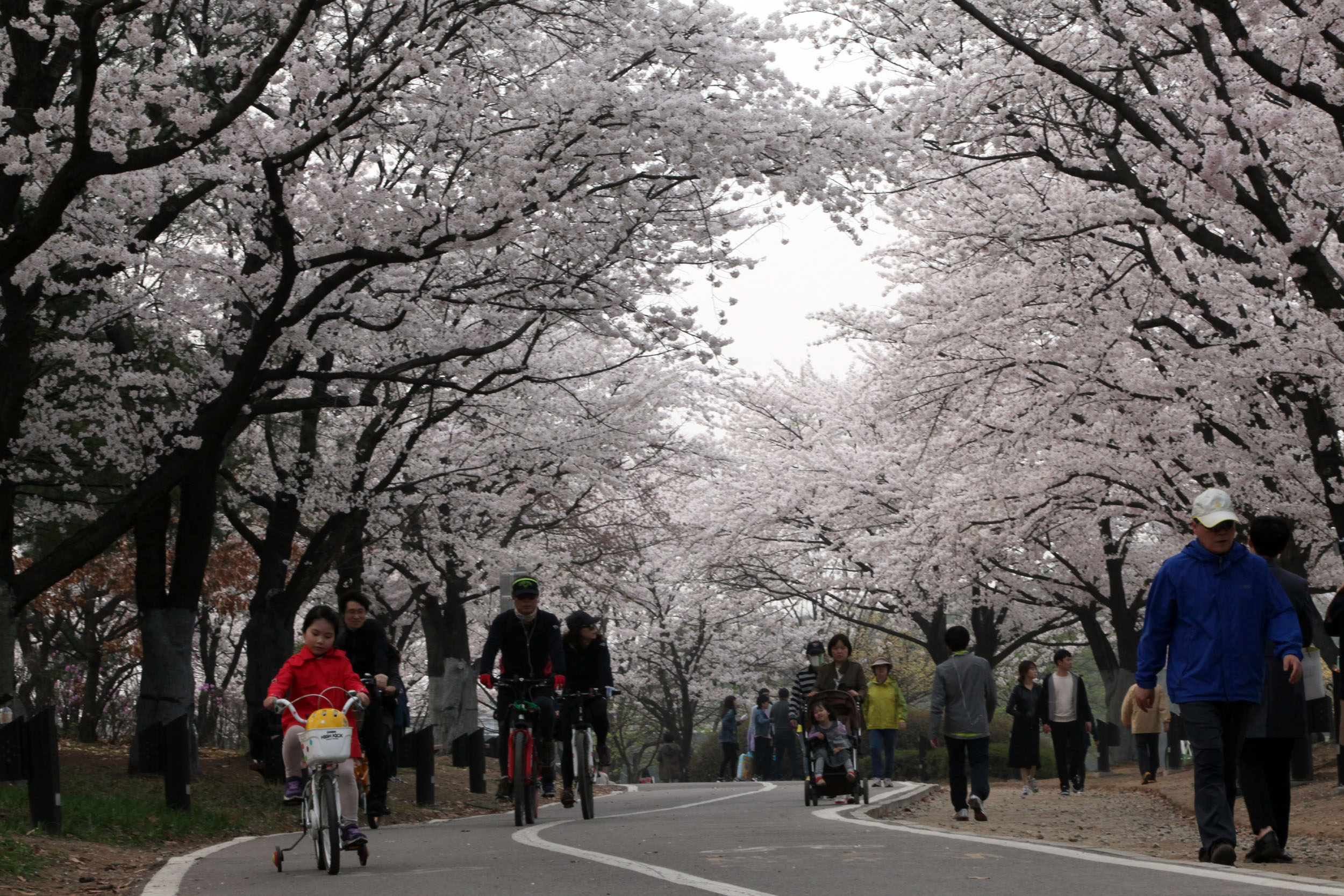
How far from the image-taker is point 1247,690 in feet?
24.2

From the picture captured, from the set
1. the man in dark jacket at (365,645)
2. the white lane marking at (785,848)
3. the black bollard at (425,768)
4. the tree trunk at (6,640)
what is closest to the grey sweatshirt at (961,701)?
the white lane marking at (785,848)

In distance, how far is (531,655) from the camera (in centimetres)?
1212

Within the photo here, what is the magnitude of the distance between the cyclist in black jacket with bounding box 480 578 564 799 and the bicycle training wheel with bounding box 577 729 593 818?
318 mm

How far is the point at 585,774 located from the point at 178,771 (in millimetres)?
3213

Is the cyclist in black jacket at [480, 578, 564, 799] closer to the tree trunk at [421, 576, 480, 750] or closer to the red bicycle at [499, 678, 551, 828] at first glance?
the red bicycle at [499, 678, 551, 828]

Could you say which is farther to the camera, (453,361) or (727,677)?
(727,677)

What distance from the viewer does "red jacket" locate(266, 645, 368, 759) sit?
8.70 metres

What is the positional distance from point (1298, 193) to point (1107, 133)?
287 centimetres

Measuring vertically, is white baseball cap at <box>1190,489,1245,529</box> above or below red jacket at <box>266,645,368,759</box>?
above

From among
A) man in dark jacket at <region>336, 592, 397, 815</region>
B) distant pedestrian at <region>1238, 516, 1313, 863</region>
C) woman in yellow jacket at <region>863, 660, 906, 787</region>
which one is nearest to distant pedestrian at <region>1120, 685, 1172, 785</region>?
woman in yellow jacket at <region>863, 660, 906, 787</region>

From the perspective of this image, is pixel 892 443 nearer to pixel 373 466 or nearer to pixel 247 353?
pixel 373 466

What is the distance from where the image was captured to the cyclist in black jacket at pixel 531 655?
12055mm

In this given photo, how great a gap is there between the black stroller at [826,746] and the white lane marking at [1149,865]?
3.67 metres

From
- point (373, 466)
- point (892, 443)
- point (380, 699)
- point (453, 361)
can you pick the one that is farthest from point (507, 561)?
point (380, 699)
